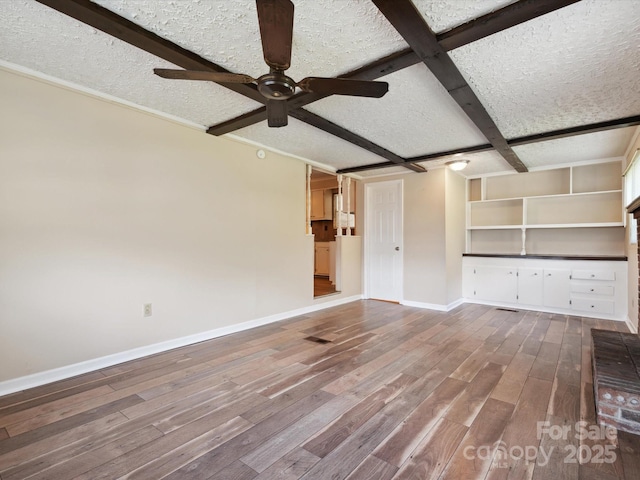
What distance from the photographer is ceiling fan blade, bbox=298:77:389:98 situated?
1715mm

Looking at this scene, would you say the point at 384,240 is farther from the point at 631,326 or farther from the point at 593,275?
the point at 631,326

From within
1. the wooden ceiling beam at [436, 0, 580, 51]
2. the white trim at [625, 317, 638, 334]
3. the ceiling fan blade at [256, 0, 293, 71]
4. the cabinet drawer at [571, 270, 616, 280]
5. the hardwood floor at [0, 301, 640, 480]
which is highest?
the wooden ceiling beam at [436, 0, 580, 51]

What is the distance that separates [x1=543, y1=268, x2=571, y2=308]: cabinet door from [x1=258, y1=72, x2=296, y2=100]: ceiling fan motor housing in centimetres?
476

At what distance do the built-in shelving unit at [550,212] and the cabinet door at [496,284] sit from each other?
0.47 meters

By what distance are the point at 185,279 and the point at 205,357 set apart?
819mm

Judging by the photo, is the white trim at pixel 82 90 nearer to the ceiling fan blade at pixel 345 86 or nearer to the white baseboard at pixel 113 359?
the ceiling fan blade at pixel 345 86

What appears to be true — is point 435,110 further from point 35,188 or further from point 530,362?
point 35,188

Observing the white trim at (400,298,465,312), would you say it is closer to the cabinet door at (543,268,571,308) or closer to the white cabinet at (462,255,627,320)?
the white cabinet at (462,255,627,320)

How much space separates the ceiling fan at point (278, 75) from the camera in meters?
1.31

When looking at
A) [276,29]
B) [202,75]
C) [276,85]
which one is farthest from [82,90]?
[276,29]

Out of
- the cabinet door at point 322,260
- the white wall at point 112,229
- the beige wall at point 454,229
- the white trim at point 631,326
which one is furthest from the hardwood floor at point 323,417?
the cabinet door at point 322,260

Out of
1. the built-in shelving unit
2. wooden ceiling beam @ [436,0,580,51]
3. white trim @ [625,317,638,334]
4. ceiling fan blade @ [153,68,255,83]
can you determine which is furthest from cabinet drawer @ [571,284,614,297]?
ceiling fan blade @ [153,68,255,83]

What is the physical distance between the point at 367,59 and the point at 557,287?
4.47 metres

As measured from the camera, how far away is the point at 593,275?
4.23 metres
